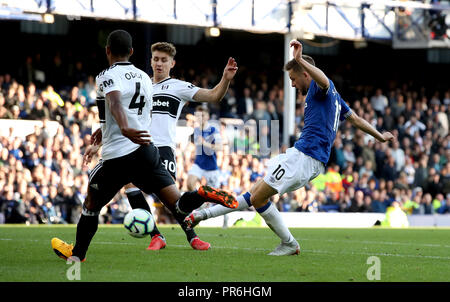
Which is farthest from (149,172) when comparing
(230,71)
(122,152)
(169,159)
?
(169,159)

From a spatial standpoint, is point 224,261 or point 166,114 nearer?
point 224,261

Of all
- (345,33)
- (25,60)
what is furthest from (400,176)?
(25,60)

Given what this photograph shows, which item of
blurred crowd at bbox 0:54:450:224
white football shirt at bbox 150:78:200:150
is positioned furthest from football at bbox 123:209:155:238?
blurred crowd at bbox 0:54:450:224

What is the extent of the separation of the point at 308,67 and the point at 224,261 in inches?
82.5

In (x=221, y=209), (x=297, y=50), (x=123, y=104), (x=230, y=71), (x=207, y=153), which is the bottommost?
(x=221, y=209)

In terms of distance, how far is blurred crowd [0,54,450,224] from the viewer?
1895 centimetres

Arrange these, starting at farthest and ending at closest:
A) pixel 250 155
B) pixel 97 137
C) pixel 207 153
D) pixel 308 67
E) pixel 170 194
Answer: pixel 250 155
pixel 207 153
pixel 308 67
pixel 97 137
pixel 170 194

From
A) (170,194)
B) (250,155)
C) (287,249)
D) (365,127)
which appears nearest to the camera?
(170,194)

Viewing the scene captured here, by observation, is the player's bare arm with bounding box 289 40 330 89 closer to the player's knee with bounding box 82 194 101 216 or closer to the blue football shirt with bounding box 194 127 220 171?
the player's knee with bounding box 82 194 101 216

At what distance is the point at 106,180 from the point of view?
754cm

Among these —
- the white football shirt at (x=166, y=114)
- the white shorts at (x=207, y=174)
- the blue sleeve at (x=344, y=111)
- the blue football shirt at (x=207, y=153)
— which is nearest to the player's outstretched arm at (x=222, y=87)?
the white football shirt at (x=166, y=114)

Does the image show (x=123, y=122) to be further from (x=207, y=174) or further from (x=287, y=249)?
(x=207, y=174)

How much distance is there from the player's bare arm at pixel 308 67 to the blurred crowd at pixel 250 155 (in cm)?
1098

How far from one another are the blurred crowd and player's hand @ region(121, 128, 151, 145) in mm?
11611
